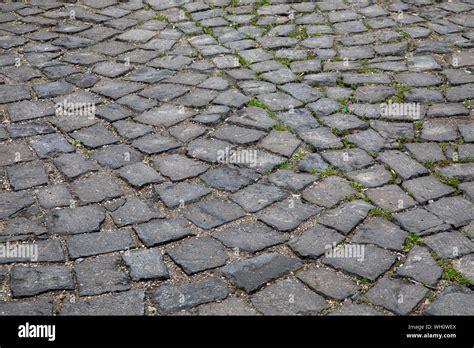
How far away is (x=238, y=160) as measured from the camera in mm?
4887

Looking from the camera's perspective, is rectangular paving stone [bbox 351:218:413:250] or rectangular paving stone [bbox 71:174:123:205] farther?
rectangular paving stone [bbox 71:174:123:205]

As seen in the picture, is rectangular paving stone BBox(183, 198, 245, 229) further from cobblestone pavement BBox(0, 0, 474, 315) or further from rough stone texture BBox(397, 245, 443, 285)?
Result: rough stone texture BBox(397, 245, 443, 285)

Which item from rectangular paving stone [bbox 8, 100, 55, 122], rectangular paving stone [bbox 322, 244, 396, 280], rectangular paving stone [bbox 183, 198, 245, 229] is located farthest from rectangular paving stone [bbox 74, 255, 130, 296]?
rectangular paving stone [bbox 8, 100, 55, 122]

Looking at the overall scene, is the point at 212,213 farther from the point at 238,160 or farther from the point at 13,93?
A: the point at 13,93

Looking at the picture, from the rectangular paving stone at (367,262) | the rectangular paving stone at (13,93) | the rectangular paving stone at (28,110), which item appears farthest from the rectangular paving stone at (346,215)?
the rectangular paving stone at (13,93)

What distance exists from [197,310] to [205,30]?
4.18 meters

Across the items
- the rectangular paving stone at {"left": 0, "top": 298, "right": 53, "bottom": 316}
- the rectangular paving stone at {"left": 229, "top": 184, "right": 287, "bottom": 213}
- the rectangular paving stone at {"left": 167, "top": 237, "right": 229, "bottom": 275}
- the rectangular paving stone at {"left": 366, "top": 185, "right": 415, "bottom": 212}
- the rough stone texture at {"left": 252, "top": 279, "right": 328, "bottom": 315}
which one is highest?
the rectangular paving stone at {"left": 366, "top": 185, "right": 415, "bottom": 212}

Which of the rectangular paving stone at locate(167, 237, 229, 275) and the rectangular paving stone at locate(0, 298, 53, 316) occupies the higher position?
the rectangular paving stone at locate(167, 237, 229, 275)

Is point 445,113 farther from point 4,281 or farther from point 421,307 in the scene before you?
point 4,281

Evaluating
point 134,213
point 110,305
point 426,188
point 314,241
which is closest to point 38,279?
point 110,305

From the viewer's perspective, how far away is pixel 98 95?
581 centimetres

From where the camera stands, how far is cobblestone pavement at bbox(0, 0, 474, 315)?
375 cm
